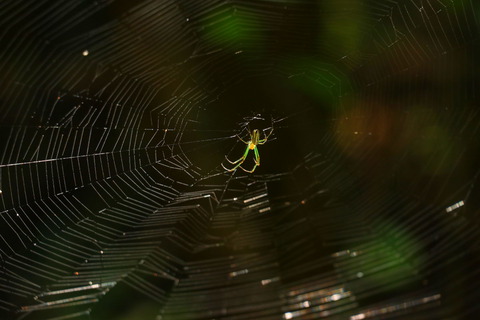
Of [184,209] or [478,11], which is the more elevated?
[478,11]

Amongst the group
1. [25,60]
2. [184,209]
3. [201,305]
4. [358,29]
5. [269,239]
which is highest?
[358,29]

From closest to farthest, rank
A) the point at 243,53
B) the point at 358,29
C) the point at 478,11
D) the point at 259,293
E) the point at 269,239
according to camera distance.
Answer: the point at 259,293 → the point at 269,239 → the point at 478,11 → the point at 358,29 → the point at 243,53

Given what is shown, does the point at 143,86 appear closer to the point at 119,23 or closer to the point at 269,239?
the point at 119,23

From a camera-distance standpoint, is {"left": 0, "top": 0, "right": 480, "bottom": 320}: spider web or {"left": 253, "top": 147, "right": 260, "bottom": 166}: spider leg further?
{"left": 253, "top": 147, "right": 260, "bottom": 166}: spider leg

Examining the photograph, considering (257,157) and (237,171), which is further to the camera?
(257,157)

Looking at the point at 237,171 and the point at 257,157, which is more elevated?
the point at 257,157

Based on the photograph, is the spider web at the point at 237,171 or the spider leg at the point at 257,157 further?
the spider leg at the point at 257,157

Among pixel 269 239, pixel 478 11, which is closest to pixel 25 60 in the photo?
pixel 269 239

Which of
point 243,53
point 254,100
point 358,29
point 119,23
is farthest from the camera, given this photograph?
point 254,100
